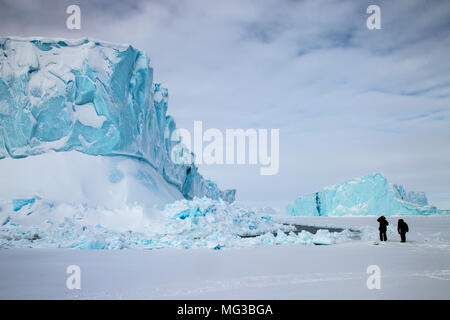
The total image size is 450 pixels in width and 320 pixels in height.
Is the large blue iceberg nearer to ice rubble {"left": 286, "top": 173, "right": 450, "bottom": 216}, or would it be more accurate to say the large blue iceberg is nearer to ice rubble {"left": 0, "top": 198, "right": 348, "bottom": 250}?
ice rubble {"left": 0, "top": 198, "right": 348, "bottom": 250}

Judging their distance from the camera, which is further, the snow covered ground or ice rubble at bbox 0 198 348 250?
ice rubble at bbox 0 198 348 250

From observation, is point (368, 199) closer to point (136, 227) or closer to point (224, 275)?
point (136, 227)

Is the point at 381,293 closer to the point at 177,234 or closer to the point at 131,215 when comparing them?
the point at 177,234

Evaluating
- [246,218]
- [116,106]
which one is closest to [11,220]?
[116,106]

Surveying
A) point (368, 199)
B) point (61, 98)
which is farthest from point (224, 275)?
point (368, 199)

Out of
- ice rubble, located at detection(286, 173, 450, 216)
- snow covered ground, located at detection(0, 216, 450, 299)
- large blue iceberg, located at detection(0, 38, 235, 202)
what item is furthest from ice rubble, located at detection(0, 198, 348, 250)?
ice rubble, located at detection(286, 173, 450, 216)

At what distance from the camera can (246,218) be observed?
13.7 m

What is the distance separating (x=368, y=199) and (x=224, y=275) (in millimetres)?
33674

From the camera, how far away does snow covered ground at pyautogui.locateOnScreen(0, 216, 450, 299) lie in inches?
132

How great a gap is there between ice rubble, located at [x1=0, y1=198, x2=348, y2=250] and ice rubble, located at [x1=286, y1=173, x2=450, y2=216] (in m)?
23.8

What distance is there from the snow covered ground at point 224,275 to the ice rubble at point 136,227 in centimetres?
138

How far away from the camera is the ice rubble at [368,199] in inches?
1298

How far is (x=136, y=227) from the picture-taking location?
35.4 feet
